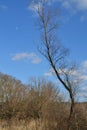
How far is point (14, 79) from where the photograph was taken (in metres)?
45.4

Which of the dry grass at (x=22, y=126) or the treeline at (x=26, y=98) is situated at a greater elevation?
the treeline at (x=26, y=98)

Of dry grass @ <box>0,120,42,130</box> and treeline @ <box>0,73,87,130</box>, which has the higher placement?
treeline @ <box>0,73,87,130</box>

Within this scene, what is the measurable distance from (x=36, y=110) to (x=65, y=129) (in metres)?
16.4

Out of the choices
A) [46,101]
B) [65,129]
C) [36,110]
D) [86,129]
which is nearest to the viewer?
[65,129]

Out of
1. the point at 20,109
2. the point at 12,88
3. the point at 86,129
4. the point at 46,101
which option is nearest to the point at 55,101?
the point at 46,101

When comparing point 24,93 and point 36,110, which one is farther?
point 24,93

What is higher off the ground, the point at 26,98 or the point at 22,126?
the point at 26,98

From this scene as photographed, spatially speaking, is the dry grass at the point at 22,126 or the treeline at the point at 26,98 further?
the treeline at the point at 26,98

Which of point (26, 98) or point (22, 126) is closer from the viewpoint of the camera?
point (22, 126)

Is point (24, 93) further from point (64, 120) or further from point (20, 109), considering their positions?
point (64, 120)

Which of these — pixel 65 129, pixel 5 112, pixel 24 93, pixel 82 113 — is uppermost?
pixel 24 93

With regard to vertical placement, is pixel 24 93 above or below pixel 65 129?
above

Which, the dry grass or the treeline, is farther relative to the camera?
the treeline

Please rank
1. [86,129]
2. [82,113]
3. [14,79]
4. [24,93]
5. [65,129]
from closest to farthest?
[65,129], [86,129], [82,113], [24,93], [14,79]
